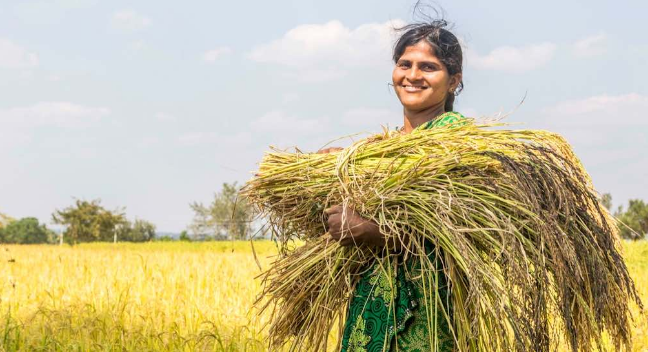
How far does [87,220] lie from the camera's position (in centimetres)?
3653

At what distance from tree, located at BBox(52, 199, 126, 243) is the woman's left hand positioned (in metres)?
35.4

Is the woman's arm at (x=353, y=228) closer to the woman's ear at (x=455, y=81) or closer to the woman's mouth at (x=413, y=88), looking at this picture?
the woman's mouth at (x=413, y=88)

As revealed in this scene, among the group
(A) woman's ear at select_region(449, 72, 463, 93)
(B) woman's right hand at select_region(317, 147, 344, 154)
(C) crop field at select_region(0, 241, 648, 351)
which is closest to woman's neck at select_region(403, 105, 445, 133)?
(A) woman's ear at select_region(449, 72, 463, 93)

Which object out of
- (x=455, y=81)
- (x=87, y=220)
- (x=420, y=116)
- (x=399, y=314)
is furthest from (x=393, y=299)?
(x=87, y=220)

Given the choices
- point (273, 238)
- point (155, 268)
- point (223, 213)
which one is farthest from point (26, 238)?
point (273, 238)

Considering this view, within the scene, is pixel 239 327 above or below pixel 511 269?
below

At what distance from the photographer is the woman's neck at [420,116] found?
2945mm

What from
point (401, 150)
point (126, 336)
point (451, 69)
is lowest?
point (126, 336)

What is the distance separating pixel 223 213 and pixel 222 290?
1542 inches

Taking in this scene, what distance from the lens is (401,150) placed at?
2631 millimetres

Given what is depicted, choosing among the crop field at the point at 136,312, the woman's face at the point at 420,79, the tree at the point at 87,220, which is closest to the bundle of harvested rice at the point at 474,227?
the woman's face at the point at 420,79

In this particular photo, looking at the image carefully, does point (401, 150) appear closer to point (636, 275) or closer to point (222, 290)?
point (222, 290)

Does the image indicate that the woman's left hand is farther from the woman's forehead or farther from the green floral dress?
the woman's forehead

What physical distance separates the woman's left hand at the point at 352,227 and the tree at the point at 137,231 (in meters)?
42.1
